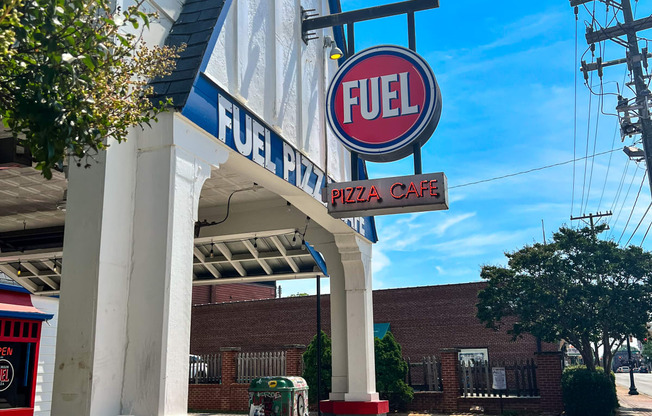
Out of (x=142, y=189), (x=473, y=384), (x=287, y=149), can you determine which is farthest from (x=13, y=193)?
(x=473, y=384)

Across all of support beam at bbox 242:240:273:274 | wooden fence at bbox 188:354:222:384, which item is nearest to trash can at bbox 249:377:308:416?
support beam at bbox 242:240:273:274

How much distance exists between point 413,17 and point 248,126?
340cm

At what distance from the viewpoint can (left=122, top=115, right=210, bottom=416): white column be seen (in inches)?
242

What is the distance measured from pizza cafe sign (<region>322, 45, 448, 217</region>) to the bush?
1500 cm

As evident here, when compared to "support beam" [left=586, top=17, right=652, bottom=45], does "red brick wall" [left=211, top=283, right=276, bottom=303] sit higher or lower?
lower

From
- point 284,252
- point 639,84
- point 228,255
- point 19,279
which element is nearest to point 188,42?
point 284,252

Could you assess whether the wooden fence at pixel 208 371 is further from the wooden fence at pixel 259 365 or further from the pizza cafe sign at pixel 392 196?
the pizza cafe sign at pixel 392 196

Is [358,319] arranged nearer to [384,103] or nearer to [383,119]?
[383,119]

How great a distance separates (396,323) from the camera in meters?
35.7

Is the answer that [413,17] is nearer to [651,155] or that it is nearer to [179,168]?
[179,168]

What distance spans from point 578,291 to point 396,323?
47.1 feet

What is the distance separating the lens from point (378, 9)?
10.3 metres

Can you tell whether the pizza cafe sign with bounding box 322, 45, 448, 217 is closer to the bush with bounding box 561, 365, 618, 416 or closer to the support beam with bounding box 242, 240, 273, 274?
the support beam with bounding box 242, 240, 273, 274

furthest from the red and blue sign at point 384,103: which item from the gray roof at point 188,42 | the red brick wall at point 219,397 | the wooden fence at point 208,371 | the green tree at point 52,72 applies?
the wooden fence at point 208,371
